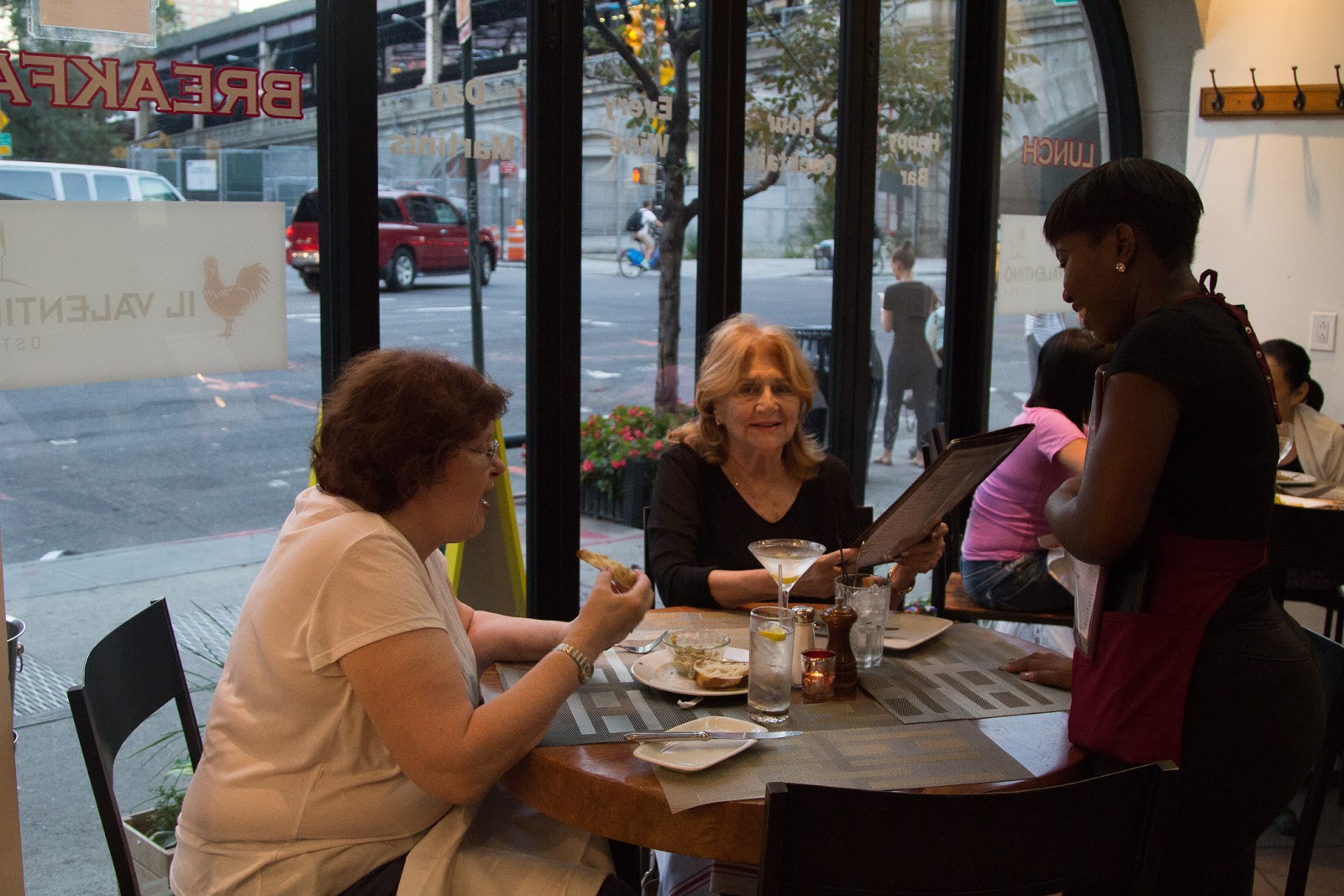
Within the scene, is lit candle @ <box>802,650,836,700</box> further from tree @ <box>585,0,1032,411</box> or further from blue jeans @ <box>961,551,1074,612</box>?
blue jeans @ <box>961,551,1074,612</box>

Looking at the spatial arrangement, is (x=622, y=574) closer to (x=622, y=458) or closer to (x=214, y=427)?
(x=214, y=427)

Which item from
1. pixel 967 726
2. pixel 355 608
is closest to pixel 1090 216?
pixel 967 726

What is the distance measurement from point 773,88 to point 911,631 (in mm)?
2155

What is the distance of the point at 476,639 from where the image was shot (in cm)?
212

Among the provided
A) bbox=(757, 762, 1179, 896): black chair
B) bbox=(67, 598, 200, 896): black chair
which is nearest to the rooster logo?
bbox=(67, 598, 200, 896): black chair

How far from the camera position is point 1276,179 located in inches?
190

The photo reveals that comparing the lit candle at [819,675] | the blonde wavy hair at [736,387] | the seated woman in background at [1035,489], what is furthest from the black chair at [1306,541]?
the lit candle at [819,675]

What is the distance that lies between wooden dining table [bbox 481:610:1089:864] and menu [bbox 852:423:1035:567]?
41cm

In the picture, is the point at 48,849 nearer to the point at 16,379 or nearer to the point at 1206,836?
the point at 16,379

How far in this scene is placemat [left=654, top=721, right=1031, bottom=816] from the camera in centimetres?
160

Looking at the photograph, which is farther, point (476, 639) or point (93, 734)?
point (476, 639)

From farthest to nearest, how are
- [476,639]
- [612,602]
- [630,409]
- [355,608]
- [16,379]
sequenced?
[630,409] → [16,379] → [476,639] → [612,602] → [355,608]

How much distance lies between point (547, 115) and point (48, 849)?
2140 millimetres

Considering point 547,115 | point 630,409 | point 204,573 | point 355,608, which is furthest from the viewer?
point 630,409
